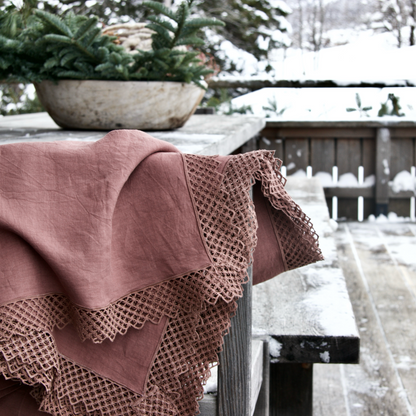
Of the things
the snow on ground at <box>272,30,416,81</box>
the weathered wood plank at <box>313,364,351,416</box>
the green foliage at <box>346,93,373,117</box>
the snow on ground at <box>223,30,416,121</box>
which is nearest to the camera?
the weathered wood plank at <box>313,364,351,416</box>

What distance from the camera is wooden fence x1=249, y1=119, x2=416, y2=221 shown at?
368 cm

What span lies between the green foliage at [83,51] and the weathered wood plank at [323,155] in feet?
8.46

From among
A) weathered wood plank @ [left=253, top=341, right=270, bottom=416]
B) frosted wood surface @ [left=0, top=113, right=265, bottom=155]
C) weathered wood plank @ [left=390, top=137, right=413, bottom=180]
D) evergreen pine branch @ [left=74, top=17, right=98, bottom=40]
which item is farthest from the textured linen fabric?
weathered wood plank @ [left=390, top=137, right=413, bottom=180]

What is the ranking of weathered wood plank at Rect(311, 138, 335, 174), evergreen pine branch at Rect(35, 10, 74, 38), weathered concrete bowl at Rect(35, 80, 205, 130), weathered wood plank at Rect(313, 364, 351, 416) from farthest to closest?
weathered wood plank at Rect(311, 138, 335, 174), weathered wood plank at Rect(313, 364, 351, 416), weathered concrete bowl at Rect(35, 80, 205, 130), evergreen pine branch at Rect(35, 10, 74, 38)

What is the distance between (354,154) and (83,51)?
114 inches

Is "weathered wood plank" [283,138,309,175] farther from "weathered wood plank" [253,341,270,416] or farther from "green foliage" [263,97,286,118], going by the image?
"weathered wood plank" [253,341,270,416]

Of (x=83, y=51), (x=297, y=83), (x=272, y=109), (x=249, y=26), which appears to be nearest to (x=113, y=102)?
(x=83, y=51)

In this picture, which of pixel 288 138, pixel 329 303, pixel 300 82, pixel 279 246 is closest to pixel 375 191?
pixel 288 138

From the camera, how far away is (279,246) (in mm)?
666

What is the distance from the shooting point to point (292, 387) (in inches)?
47.1

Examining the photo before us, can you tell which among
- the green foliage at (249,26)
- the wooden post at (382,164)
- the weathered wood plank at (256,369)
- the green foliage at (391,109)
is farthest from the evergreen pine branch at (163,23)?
the green foliage at (249,26)

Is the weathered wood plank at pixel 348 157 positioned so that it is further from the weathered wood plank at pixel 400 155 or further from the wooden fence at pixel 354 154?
the weathered wood plank at pixel 400 155

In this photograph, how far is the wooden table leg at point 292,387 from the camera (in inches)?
46.7

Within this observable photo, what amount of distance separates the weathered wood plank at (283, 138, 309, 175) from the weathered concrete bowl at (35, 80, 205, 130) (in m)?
2.46
